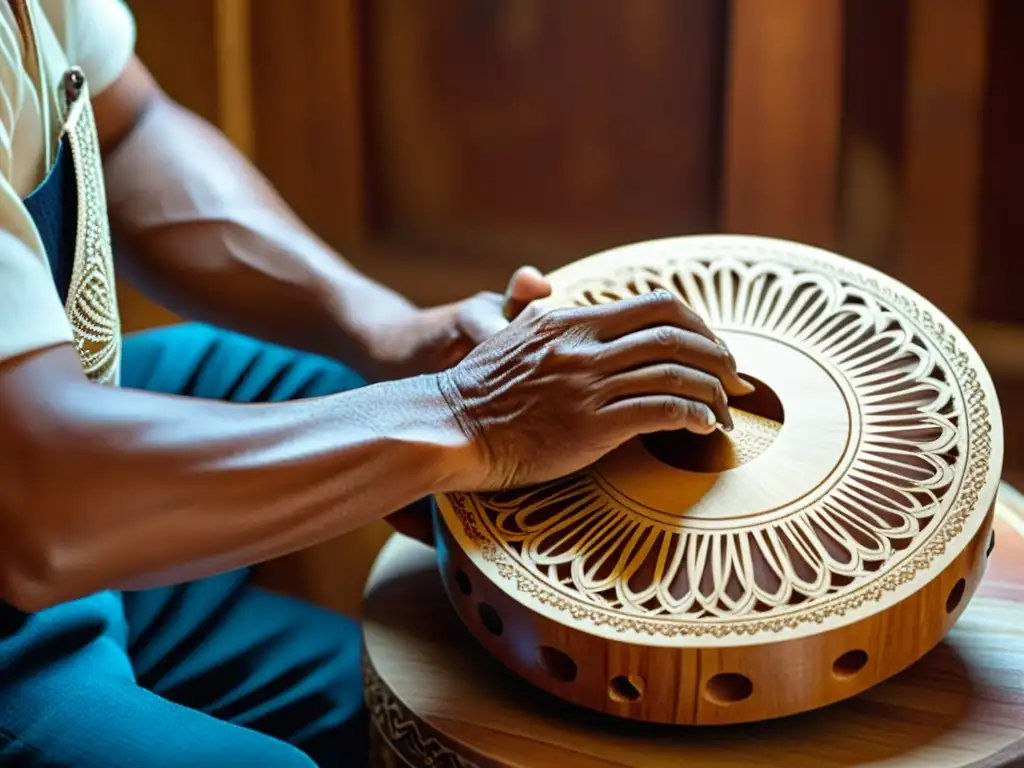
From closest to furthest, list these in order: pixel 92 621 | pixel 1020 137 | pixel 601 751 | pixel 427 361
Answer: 1. pixel 601 751
2. pixel 92 621
3. pixel 427 361
4. pixel 1020 137

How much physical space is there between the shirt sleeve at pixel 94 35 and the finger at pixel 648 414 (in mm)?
512

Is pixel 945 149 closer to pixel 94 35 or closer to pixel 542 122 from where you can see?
pixel 542 122

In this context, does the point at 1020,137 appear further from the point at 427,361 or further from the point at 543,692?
the point at 543,692

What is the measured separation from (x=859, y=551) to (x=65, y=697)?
490mm

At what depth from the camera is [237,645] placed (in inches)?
40.6

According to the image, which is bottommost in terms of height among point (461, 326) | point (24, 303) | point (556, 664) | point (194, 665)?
point (194, 665)

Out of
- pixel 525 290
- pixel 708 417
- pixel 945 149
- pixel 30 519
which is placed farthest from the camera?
pixel 945 149

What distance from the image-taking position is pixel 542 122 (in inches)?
69.3

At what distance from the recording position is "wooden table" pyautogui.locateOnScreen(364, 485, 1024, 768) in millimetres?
787

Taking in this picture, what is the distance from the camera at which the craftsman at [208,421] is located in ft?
2.49

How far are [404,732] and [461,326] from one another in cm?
30

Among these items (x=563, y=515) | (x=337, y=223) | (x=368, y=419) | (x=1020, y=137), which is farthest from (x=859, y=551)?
(x=337, y=223)

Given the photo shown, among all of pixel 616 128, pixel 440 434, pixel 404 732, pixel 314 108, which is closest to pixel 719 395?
pixel 440 434

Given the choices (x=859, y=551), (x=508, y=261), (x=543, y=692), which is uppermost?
(x=859, y=551)
